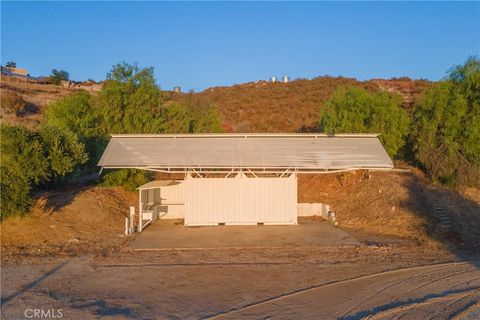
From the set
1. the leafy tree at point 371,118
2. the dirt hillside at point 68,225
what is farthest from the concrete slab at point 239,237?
the leafy tree at point 371,118

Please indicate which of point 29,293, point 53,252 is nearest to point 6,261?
point 53,252

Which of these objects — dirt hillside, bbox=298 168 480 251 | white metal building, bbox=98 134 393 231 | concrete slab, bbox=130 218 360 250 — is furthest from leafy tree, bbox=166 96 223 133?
concrete slab, bbox=130 218 360 250

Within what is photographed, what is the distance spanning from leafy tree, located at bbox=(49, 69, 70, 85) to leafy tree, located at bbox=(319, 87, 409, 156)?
5473 centimetres

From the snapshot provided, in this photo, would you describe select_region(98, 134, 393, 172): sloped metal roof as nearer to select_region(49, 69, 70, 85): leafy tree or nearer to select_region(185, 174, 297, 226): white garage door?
select_region(185, 174, 297, 226): white garage door

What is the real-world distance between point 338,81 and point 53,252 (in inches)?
2190

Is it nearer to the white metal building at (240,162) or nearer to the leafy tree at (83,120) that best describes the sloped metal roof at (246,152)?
the white metal building at (240,162)

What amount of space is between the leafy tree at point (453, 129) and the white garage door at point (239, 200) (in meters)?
10.3

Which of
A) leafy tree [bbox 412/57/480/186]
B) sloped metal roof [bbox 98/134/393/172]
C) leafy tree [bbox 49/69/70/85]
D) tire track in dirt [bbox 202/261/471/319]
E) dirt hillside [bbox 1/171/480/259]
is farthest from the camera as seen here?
leafy tree [bbox 49/69/70/85]

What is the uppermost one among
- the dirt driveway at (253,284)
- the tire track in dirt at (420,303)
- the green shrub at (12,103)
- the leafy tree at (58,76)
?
the leafy tree at (58,76)

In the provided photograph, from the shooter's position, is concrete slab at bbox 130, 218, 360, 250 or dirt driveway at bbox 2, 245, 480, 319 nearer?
dirt driveway at bbox 2, 245, 480, 319

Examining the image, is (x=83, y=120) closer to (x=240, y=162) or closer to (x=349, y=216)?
(x=240, y=162)

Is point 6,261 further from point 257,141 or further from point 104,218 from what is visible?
point 257,141

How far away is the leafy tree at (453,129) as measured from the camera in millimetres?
26031

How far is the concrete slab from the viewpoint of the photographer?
57.6ft
